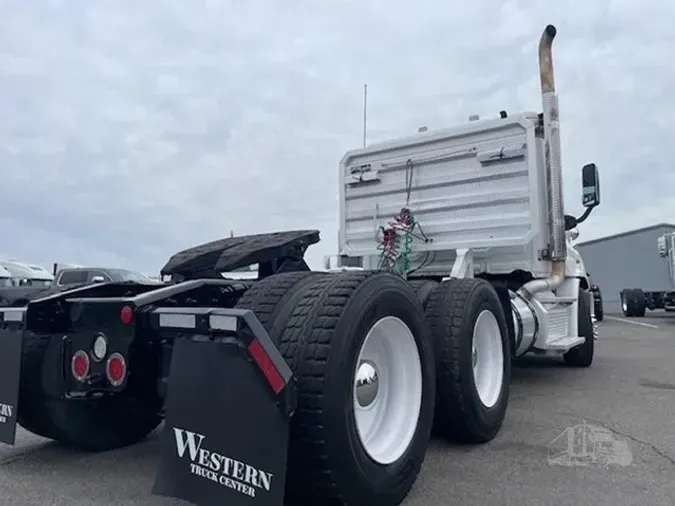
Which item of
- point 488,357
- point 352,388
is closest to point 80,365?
point 352,388

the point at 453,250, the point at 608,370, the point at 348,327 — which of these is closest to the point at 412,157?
the point at 453,250

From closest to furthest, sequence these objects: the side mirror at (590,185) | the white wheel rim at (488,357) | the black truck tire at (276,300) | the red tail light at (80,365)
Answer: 1. the black truck tire at (276,300)
2. the red tail light at (80,365)
3. the white wheel rim at (488,357)
4. the side mirror at (590,185)

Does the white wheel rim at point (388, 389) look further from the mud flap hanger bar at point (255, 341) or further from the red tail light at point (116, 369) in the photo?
the red tail light at point (116, 369)

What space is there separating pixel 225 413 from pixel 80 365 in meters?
1.08

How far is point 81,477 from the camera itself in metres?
3.68

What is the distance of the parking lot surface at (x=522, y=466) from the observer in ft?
10.8

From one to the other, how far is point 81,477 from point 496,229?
4.43 m

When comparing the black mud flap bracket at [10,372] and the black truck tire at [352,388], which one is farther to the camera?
the black mud flap bracket at [10,372]

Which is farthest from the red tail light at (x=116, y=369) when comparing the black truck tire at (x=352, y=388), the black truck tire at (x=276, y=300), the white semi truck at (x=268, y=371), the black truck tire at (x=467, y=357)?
the black truck tire at (x=467, y=357)

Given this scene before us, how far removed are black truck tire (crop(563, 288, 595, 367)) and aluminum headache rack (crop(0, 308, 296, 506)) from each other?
6240 mm

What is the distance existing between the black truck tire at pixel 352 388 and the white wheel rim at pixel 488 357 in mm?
1229

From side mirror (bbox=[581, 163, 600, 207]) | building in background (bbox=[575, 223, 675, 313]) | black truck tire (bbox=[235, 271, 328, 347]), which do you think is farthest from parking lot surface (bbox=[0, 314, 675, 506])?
building in background (bbox=[575, 223, 675, 313])

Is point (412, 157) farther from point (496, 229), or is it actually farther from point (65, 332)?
point (65, 332)

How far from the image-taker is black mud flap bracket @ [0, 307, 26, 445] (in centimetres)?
338
